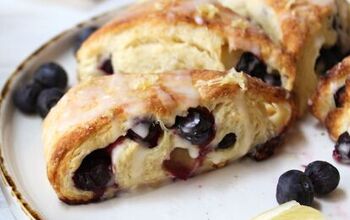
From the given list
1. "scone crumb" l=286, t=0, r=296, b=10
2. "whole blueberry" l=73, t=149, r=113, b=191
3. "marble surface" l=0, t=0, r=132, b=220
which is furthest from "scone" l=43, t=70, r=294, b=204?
"marble surface" l=0, t=0, r=132, b=220

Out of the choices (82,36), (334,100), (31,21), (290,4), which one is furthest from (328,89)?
(31,21)

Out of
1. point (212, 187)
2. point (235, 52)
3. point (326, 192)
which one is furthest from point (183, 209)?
point (235, 52)

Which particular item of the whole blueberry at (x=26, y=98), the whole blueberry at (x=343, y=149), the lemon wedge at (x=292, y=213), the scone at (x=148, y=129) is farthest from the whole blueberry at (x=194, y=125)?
the whole blueberry at (x=26, y=98)

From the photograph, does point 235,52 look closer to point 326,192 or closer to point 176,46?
point 176,46

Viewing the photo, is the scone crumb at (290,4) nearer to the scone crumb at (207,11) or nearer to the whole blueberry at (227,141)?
the scone crumb at (207,11)

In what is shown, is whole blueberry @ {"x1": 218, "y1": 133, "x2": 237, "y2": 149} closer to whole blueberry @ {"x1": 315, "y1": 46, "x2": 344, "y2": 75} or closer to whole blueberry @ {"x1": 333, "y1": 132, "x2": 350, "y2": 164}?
whole blueberry @ {"x1": 333, "y1": 132, "x2": 350, "y2": 164}

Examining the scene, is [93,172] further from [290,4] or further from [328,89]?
[290,4]
